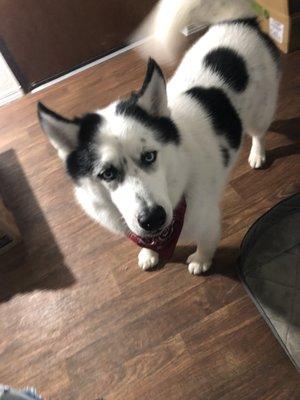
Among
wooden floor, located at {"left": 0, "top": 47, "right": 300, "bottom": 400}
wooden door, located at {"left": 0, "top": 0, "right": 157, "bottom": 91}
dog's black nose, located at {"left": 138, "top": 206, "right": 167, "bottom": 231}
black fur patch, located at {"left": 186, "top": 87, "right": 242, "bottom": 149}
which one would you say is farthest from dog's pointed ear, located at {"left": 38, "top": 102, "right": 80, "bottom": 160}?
wooden door, located at {"left": 0, "top": 0, "right": 157, "bottom": 91}

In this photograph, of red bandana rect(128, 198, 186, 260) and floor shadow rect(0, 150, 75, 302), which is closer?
red bandana rect(128, 198, 186, 260)

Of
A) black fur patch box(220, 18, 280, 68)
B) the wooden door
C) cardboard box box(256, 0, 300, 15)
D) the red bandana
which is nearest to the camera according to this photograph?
the red bandana

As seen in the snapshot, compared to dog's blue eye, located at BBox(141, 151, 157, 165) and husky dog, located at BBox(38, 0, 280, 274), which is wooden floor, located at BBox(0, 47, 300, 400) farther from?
dog's blue eye, located at BBox(141, 151, 157, 165)

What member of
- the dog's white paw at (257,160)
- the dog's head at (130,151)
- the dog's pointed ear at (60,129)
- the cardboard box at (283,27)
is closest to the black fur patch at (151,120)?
the dog's head at (130,151)

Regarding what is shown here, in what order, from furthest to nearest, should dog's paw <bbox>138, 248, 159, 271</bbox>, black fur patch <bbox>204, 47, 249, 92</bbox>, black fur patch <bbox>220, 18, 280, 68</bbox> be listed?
dog's paw <bbox>138, 248, 159, 271</bbox>, black fur patch <bbox>220, 18, 280, 68</bbox>, black fur patch <bbox>204, 47, 249, 92</bbox>

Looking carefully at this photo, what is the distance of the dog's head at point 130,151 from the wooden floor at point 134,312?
601 mm

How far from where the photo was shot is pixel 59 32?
2830 mm

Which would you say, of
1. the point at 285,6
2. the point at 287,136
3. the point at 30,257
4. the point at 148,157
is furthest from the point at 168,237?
the point at 285,6

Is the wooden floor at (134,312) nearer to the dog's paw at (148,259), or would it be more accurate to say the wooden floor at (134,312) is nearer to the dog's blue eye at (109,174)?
the dog's paw at (148,259)

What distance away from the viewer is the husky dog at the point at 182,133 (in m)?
1.09

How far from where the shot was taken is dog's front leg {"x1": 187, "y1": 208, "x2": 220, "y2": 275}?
4.68 ft

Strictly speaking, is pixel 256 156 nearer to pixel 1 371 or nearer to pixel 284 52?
pixel 284 52

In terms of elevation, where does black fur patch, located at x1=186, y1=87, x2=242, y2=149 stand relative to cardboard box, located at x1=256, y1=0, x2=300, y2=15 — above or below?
above

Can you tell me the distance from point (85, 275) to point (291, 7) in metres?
1.92
